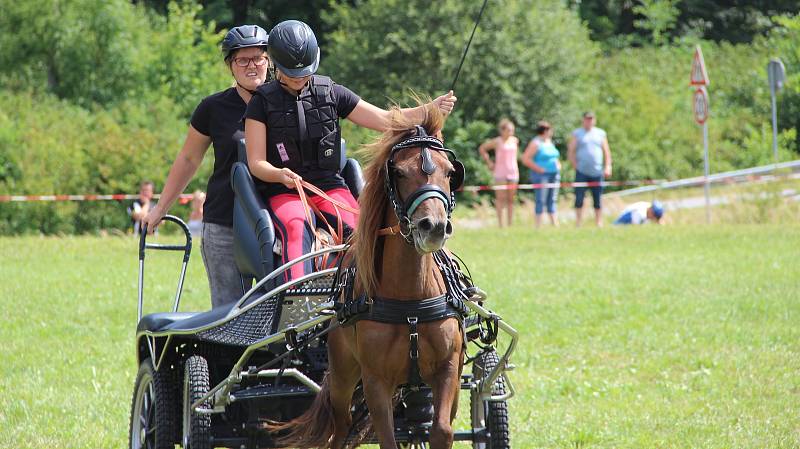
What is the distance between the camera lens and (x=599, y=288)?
13273 mm

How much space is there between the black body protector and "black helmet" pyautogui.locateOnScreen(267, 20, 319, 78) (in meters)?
0.14

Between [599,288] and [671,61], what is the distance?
87.4 ft

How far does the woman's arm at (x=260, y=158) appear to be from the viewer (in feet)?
18.6

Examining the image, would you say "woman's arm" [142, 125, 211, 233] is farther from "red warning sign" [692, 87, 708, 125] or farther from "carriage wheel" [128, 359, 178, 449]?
"red warning sign" [692, 87, 708, 125]

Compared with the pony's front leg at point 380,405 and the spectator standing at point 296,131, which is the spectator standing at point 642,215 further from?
the pony's front leg at point 380,405

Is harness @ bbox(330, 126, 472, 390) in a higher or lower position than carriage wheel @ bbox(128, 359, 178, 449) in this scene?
higher

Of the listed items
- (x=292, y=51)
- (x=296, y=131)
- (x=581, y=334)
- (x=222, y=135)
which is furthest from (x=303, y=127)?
(x=581, y=334)

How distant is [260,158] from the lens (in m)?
5.78

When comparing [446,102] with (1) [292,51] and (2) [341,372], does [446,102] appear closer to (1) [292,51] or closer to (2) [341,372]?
(1) [292,51]

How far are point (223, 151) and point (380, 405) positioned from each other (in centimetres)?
226

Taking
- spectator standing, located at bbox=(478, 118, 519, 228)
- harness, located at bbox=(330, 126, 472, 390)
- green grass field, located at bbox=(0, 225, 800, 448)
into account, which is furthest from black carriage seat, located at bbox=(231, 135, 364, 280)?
spectator standing, located at bbox=(478, 118, 519, 228)

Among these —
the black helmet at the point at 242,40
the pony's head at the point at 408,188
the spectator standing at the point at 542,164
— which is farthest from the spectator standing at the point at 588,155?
the pony's head at the point at 408,188

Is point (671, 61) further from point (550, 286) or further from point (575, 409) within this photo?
point (575, 409)

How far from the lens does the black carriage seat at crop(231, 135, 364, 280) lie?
5801mm
